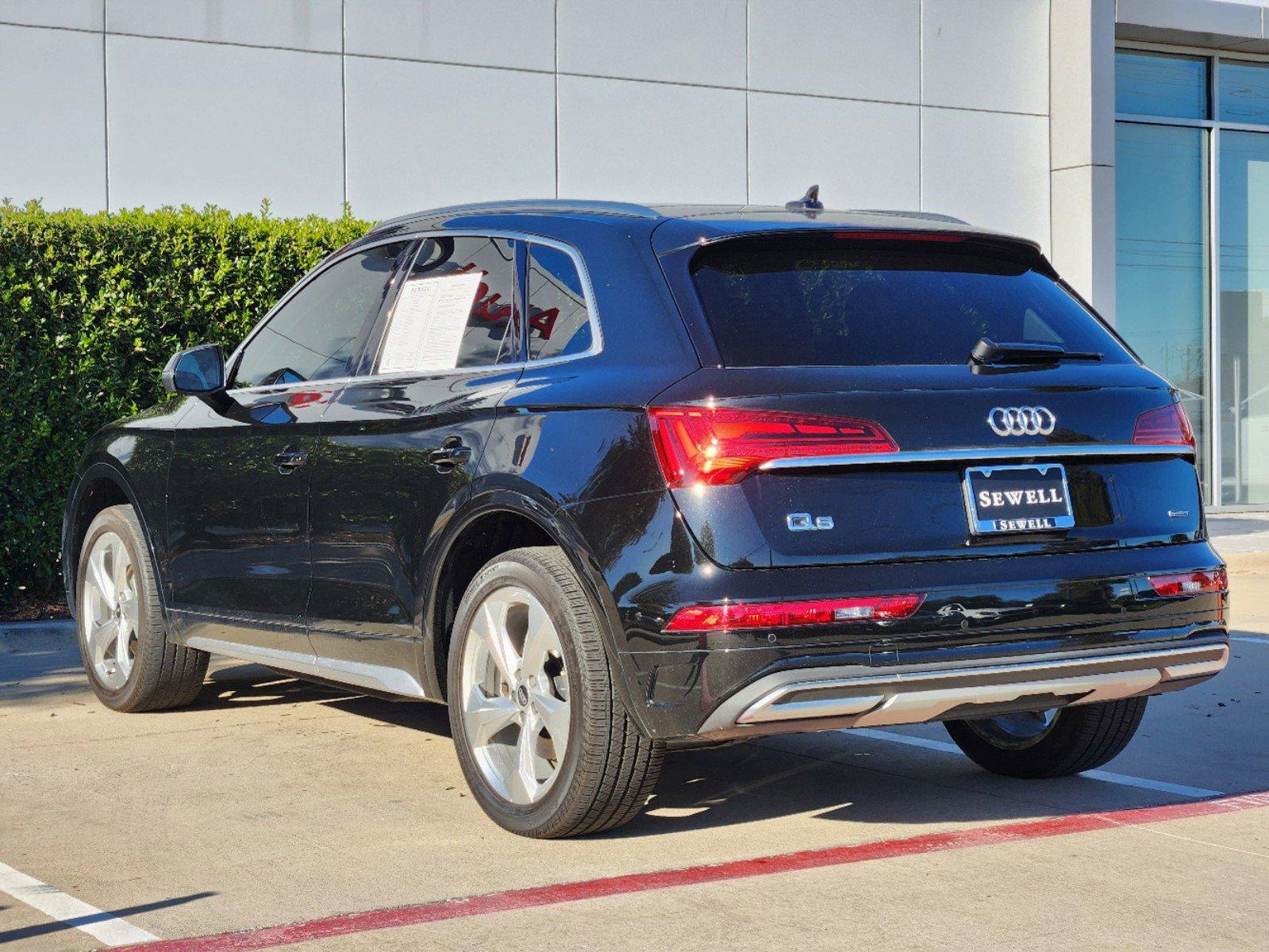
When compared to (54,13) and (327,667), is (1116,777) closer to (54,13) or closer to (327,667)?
(327,667)

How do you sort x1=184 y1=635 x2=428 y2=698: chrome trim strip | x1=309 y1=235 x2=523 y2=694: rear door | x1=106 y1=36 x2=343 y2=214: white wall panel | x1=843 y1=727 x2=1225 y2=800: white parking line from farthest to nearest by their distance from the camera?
x1=106 y1=36 x2=343 y2=214: white wall panel → x1=843 y1=727 x2=1225 y2=800: white parking line → x1=184 y1=635 x2=428 y2=698: chrome trim strip → x1=309 y1=235 x2=523 y2=694: rear door

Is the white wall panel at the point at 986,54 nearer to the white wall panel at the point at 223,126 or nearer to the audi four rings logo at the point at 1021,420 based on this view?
the white wall panel at the point at 223,126

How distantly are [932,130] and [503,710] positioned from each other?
477 inches

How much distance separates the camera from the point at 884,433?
4.54m

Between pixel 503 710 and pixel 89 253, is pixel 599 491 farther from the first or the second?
Answer: pixel 89 253

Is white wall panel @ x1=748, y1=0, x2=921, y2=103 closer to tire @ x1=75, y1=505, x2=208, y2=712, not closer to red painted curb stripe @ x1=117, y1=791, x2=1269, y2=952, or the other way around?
tire @ x1=75, y1=505, x2=208, y2=712

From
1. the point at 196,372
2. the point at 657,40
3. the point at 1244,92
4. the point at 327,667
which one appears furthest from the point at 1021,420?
the point at 1244,92

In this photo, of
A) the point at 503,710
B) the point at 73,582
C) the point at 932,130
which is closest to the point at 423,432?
the point at 503,710

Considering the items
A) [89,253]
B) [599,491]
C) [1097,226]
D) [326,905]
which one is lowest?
[326,905]

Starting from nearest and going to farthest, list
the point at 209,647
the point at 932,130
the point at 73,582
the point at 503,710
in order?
1. the point at 503,710
2. the point at 209,647
3. the point at 73,582
4. the point at 932,130

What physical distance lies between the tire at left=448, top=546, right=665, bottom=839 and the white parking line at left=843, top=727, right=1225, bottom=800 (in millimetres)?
804

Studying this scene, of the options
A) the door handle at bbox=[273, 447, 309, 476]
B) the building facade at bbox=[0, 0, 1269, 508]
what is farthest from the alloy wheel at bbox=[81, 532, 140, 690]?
the building facade at bbox=[0, 0, 1269, 508]

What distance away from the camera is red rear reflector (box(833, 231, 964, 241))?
5.00 metres

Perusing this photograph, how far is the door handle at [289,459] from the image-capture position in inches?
234
